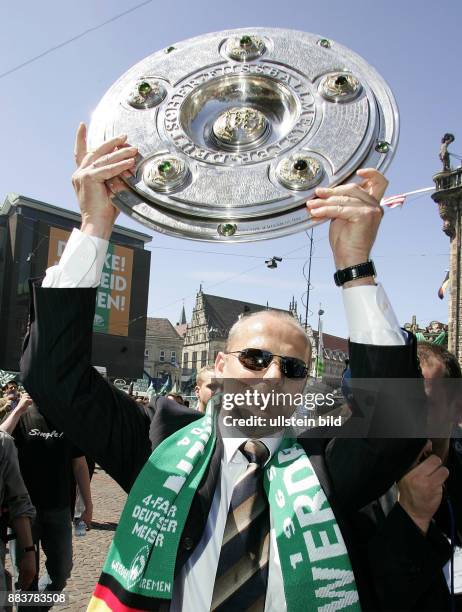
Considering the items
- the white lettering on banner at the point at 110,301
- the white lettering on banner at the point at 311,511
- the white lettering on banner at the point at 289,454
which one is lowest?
the white lettering on banner at the point at 311,511

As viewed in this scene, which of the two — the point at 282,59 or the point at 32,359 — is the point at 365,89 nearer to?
the point at 282,59

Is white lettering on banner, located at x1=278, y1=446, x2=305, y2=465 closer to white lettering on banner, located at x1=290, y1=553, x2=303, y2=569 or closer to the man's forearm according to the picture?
white lettering on banner, located at x1=290, y1=553, x2=303, y2=569

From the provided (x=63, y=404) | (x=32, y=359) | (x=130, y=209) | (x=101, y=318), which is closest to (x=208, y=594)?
(x=63, y=404)

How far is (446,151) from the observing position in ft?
74.5

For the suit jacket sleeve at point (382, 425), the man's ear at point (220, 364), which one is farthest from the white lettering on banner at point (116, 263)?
the suit jacket sleeve at point (382, 425)

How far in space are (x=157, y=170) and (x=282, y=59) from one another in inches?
23.8

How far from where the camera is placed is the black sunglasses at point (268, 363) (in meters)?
1.83

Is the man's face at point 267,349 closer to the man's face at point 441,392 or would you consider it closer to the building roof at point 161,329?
the man's face at point 441,392

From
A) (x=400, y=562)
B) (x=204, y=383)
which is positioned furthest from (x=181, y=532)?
(x=204, y=383)

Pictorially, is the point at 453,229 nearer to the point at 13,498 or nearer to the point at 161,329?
the point at 13,498

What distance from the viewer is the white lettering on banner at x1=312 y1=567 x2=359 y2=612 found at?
5.20 ft

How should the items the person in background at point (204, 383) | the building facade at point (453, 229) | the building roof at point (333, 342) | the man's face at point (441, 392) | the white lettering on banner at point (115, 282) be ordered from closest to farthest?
the man's face at point (441, 392)
the person in background at point (204, 383)
the building facade at point (453, 229)
the white lettering on banner at point (115, 282)
the building roof at point (333, 342)

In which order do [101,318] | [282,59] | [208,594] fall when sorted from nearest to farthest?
[208,594] → [282,59] → [101,318]

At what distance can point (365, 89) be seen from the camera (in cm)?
180
